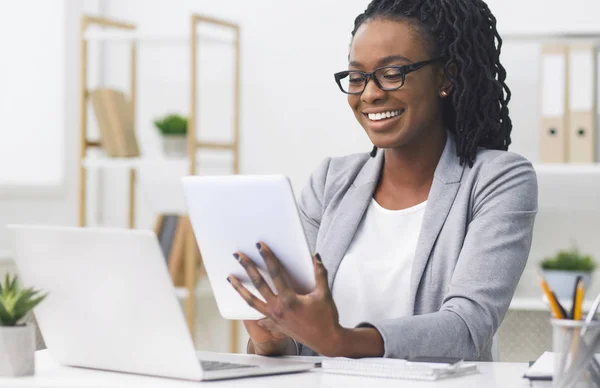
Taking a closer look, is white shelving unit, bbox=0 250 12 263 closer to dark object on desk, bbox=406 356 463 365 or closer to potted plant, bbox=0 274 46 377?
potted plant, bbox=0 274 46 377

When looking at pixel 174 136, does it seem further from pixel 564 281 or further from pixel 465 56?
pixel 465 56

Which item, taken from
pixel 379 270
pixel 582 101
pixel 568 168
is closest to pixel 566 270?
pixel 568 168

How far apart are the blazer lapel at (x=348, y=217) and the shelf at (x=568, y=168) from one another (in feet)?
3.84

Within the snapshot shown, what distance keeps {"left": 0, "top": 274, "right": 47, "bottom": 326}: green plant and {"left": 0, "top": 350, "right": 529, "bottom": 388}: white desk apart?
0.27 ft

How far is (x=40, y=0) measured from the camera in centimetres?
363

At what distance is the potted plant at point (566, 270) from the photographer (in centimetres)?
295

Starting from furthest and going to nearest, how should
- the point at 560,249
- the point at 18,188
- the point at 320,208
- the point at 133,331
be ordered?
the point at 18,188 < the point at 560,249 < the point at 320,208 < the point at 133,331

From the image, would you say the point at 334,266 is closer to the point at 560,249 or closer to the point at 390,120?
the point at 390,120

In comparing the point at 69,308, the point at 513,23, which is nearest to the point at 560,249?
the point at 513,23

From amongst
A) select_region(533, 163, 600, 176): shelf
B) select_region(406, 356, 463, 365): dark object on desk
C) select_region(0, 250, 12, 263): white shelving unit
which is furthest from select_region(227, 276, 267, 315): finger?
select_region(0, 250, 12, 263): white shelving unit

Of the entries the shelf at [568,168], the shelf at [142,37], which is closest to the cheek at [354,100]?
the shelf at [568,168]

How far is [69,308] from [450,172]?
0.78 meters

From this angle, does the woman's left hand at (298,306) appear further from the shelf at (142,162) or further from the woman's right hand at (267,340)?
the shelf at (142,162)

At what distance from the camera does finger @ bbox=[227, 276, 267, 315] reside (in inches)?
53.2
